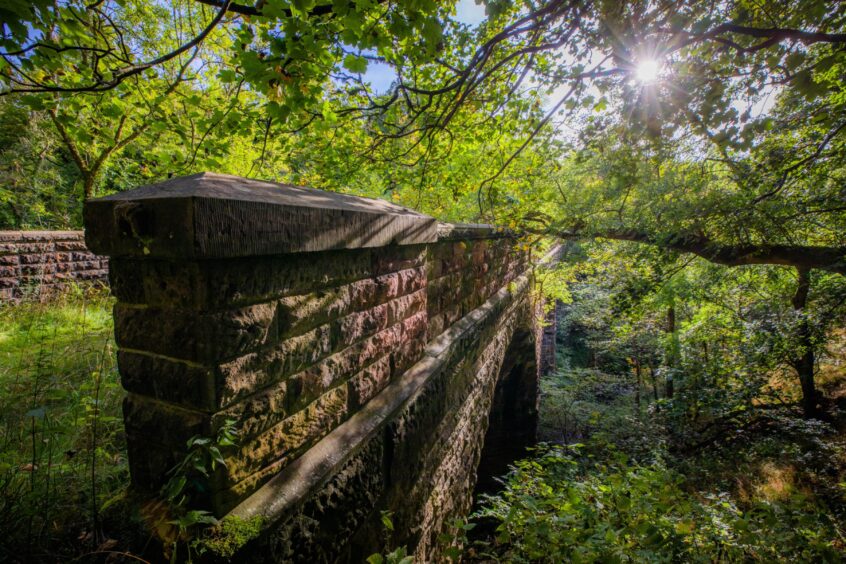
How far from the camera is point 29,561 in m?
1.02

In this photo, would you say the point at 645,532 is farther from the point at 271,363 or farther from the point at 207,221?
the point at 207,221

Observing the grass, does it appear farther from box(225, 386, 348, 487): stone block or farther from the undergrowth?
the undergrowth

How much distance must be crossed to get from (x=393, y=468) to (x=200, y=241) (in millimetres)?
1398

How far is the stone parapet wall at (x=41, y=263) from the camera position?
15.9 ft

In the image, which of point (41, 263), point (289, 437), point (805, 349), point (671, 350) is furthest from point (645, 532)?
point (671, 350)

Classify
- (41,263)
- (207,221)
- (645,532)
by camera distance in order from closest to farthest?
(207,221)
(645,532)
(41,263)

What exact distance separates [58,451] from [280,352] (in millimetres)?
1406

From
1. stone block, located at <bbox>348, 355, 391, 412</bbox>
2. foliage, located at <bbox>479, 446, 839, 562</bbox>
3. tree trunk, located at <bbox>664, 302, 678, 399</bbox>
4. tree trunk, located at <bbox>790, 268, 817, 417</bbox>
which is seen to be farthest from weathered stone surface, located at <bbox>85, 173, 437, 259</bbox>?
tree trunk, located at <bbox>664, 302, 678, 399</bbox>

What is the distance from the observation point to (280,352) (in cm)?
119

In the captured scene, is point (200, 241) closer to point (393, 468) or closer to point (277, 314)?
point (277, 314)

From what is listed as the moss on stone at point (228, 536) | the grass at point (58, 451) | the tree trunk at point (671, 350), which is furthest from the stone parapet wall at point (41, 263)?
the tree trunk at point (671, 350)

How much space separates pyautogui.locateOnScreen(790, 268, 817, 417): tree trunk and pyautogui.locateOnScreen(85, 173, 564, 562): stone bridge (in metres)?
6.50

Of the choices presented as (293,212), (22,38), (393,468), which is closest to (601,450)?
(393,468)

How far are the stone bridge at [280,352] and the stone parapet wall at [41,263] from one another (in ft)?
19.0
